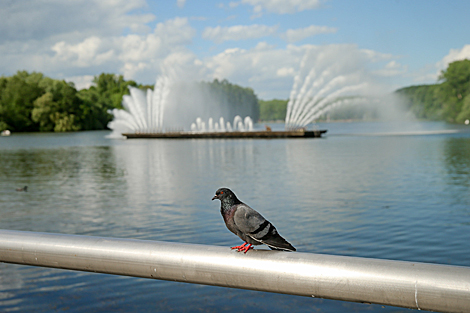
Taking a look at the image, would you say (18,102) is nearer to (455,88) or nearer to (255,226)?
(455,88)

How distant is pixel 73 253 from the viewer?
8.52 feet

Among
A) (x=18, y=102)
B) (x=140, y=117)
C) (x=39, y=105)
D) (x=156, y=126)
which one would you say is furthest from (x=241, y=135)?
(x=18, y=102)

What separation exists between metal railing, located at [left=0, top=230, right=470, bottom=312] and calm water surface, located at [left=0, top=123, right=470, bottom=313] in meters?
6.97

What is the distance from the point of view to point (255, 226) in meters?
3.13

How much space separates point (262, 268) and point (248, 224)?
0.90 meters

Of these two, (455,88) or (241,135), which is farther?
(455,88)

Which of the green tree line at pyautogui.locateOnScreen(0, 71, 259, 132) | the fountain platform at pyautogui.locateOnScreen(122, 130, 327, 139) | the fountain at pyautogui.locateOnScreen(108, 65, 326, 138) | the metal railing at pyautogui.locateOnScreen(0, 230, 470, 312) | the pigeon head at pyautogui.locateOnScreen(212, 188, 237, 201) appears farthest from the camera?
the green tree line at pyautogui.locateOnScreen(0, 71, 259, 132)

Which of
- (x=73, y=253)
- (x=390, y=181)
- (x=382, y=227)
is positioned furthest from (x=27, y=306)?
(x=390, y=181)

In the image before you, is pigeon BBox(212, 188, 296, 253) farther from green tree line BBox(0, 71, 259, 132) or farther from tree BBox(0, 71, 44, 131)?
tree BBox(0, 71, 44, 131)

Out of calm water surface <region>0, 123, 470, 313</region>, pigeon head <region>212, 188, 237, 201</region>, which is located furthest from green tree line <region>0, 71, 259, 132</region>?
pigeon head <region>212, 188, 237, 201</region>

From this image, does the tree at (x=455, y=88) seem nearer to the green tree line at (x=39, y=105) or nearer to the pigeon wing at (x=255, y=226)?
the green tree line at (x=39, y=105)

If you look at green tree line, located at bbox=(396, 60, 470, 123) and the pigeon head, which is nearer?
the pigeon head

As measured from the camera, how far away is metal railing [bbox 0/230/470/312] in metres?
1.96

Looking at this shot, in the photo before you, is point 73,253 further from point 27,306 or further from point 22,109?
point 22,109
